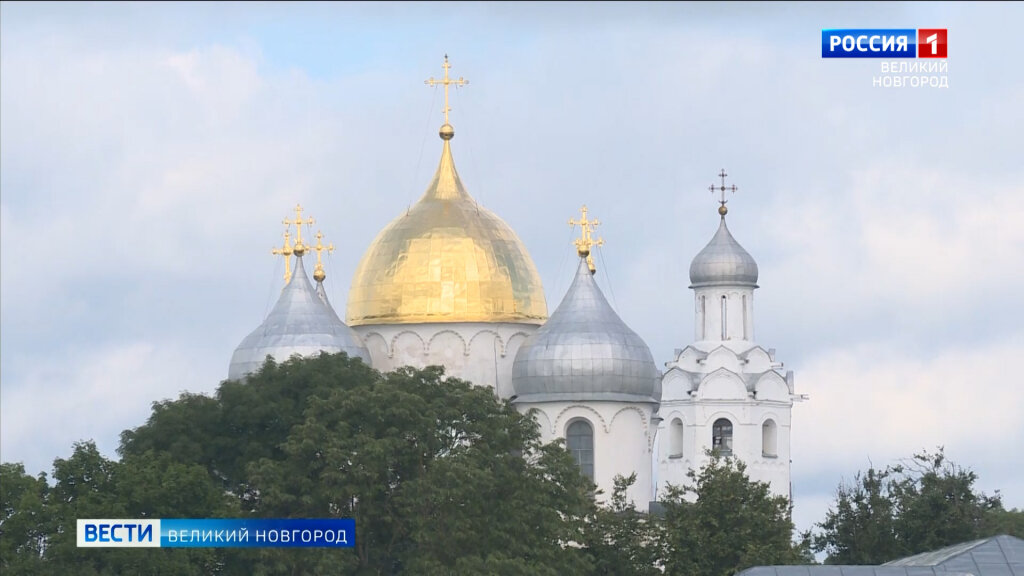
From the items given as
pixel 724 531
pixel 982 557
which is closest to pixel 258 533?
pixel 724 531

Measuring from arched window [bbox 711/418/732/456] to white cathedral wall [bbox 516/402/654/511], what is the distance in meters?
14.8

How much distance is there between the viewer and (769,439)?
88938mm

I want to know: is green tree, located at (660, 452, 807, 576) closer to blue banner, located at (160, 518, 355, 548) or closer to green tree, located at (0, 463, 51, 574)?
blue banner, located at (160, 518, 355, 548)

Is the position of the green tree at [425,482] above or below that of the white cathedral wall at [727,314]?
below

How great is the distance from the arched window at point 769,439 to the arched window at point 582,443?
49.8ft

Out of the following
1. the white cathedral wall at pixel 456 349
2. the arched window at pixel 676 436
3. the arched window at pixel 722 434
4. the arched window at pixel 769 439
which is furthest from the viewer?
the arched window at pixel 676 436

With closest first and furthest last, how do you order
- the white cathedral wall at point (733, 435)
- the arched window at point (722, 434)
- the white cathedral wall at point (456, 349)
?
the white cathedral wall at point (456, 349)
the white cathedral wall at point (733, 435)
the arched window at point (722, 434)

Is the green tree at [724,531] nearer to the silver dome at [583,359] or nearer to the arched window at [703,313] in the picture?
the silver dome at [583,359]

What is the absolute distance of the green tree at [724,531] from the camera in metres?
64.9

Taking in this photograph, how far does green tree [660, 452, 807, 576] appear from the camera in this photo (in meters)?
64.9

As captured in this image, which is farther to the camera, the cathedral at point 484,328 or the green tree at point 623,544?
the cathedral at point 484,328

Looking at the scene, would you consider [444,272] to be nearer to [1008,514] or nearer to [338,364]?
[338,364]

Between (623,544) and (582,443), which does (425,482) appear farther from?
(582,443)

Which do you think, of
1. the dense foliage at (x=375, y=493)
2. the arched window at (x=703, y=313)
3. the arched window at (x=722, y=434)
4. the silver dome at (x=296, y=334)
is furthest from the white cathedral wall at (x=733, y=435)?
the dense foliage at (x=375, y=493)
